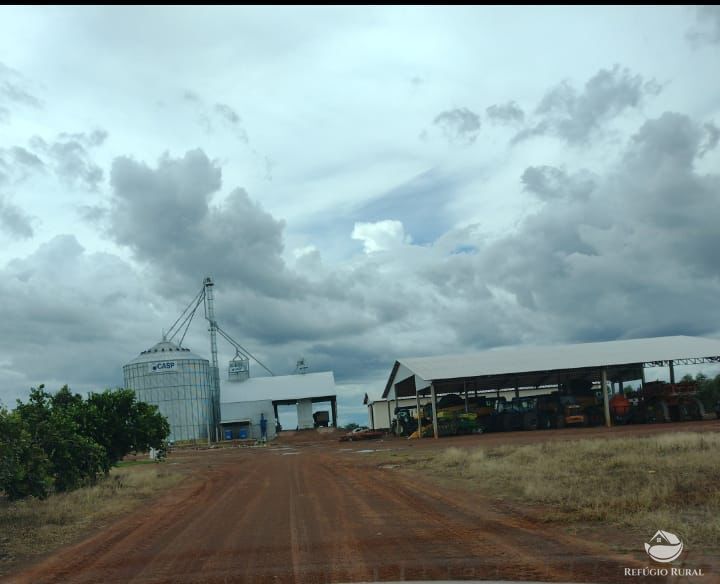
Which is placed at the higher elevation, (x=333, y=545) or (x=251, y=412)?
(x=251, y=412)

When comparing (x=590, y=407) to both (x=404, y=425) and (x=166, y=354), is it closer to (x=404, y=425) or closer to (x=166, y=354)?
(x=404, y=425)

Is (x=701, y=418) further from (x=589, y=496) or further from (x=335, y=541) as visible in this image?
(x=335, y=541)

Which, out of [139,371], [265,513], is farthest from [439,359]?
[265,513]

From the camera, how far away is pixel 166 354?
83312 mm

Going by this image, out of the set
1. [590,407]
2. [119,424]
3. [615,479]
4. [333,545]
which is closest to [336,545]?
[333,545]

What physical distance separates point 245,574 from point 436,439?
43.0 metres

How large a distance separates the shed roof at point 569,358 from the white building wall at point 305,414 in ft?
82.3

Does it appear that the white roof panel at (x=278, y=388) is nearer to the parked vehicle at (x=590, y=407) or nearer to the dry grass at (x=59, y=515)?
the parked vehicle at (x=590, y=407)

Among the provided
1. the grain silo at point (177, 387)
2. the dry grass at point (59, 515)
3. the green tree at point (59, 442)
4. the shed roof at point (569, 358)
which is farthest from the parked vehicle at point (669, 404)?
the grain silo at point (177, 387)

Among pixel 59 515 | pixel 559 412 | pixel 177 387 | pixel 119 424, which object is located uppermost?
pixel 177 387

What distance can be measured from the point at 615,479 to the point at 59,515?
49.0ft

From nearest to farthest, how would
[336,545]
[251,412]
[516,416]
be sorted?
1. [336,545]
2. [516,416]
3. [251,412]

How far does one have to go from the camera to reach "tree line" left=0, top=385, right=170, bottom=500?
60.6 ft

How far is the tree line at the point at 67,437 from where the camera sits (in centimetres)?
1847
